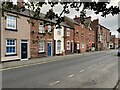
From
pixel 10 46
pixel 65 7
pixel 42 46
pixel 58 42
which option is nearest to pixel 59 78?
pixel 65 7

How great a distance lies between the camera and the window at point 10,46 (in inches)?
Answer: 848

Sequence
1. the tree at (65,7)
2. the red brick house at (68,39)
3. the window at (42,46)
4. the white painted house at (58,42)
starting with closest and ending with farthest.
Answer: the tree at (65,7) → the window at (42,46) → the white painted house at (58,42) → the red brick house at (68,39)

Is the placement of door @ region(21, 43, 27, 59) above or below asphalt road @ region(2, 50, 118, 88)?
above

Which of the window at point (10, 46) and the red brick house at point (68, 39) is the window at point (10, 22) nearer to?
the window at point (10, 46)

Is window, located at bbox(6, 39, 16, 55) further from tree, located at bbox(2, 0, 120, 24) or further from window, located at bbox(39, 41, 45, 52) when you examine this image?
tree, located at bbox(2, 0, 120, 24)

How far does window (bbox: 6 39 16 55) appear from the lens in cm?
2155

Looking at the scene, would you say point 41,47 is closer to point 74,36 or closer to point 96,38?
point 74,36

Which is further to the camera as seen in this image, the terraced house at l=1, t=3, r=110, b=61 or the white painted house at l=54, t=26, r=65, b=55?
the white painted house at l=54, t=26, r=65, b=55

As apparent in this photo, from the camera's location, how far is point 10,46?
21875mm

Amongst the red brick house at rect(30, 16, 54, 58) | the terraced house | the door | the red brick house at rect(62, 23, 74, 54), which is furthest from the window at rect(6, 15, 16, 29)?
the red brick house at rect(62, 23, 74, 54)

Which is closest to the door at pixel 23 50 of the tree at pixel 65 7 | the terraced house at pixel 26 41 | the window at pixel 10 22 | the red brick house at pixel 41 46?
the terraced house at pixel 26 41

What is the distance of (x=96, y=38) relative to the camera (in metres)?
67.8

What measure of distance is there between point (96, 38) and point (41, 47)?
42.0 m

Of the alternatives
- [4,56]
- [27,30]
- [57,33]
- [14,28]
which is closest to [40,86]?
[4,56]
